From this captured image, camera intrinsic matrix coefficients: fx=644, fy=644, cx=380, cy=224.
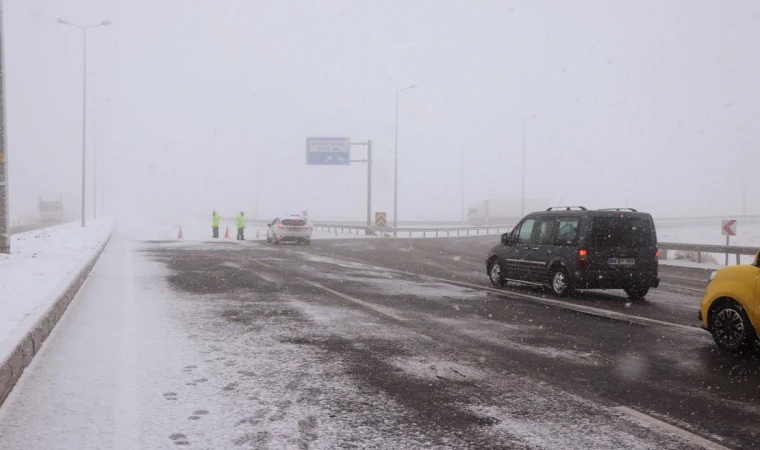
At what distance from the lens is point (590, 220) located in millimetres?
11641

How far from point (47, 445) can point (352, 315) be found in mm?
5624

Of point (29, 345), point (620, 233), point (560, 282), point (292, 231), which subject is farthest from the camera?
point (292, 231)

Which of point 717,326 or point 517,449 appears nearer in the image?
point 517,449

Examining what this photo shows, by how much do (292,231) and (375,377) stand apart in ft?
82.1

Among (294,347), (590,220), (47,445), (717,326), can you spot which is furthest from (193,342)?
(590,220)

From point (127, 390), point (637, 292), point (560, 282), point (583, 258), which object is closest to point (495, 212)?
point (637, 292)

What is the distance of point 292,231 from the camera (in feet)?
99.9

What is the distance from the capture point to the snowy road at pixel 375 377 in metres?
4.29

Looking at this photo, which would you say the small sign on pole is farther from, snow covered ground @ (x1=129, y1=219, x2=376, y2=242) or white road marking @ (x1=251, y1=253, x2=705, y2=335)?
white road marking @ (x1=251, y1=253, x2=705, y2=335)

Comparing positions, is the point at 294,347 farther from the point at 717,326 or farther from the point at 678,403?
the point at 717,326

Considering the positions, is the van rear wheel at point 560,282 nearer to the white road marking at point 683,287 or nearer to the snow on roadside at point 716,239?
the white road marking at point 683,287

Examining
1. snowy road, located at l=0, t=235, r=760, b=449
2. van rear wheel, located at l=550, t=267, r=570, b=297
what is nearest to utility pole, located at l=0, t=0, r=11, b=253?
snowy road, located at l=0, t=235, r=760, b=449

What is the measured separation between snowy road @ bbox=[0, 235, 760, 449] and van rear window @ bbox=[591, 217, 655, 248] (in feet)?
3.62

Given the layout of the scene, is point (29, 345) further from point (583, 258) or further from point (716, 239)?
point (716, 239)
